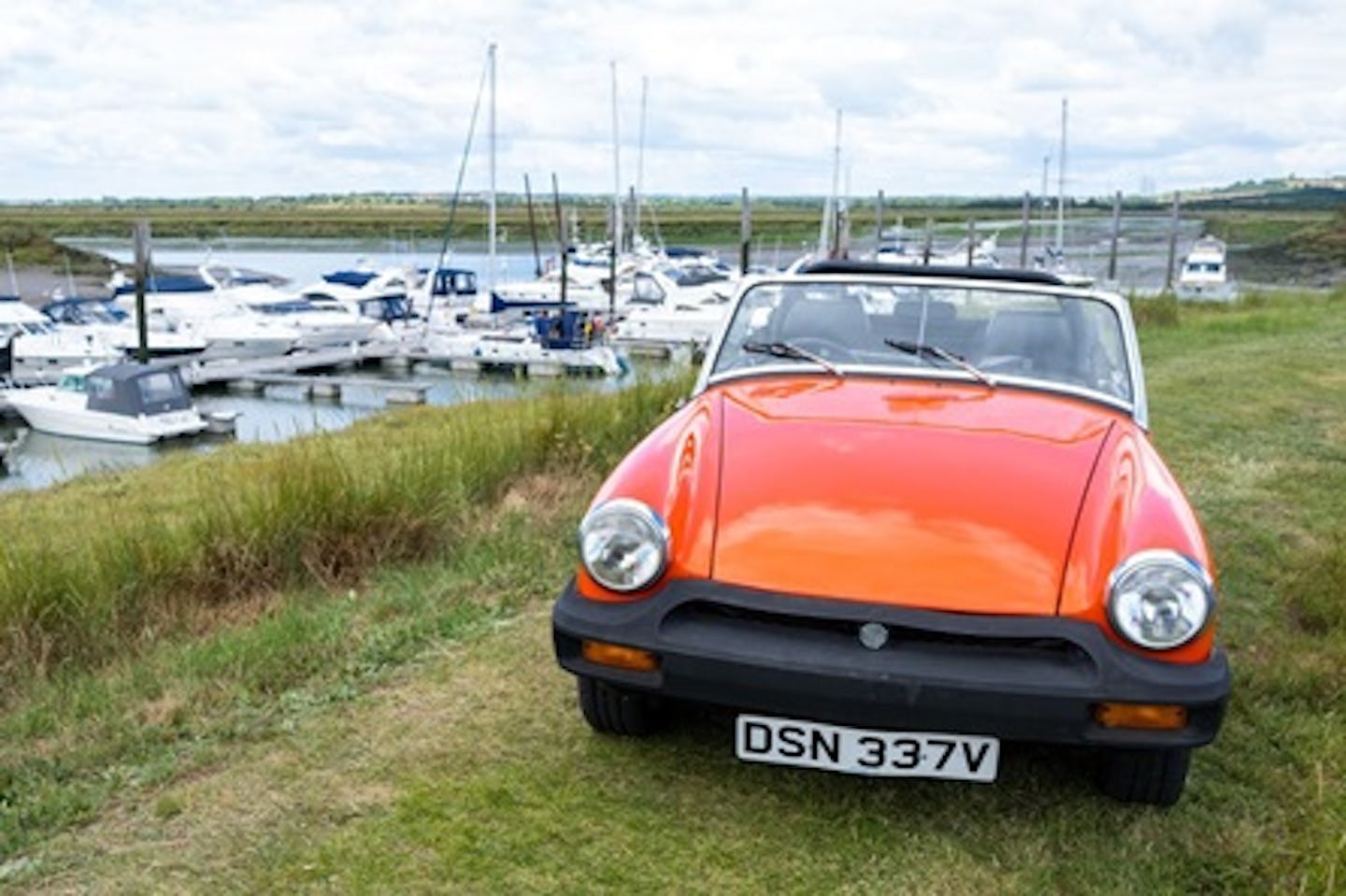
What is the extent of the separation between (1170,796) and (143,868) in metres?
2.93

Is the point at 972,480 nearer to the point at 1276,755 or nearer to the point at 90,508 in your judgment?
the point at 1276,755

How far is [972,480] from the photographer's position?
11.2 ft

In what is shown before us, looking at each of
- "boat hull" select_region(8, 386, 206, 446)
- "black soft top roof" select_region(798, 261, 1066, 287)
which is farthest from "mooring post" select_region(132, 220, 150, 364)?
"black soft top roof" select_region(798, 261, 1066, 287)

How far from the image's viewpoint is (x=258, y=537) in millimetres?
5801

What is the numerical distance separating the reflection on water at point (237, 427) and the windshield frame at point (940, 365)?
630cm

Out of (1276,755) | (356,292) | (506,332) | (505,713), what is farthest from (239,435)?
(1276,755)

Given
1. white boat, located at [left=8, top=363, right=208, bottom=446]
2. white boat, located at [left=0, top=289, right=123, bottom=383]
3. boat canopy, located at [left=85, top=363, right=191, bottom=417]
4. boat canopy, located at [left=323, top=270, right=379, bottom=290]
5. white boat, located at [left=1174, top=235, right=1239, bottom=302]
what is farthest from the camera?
boat canopy, located at [left=323, top=270, right=379, bottom=290]

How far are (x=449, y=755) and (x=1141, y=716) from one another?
7.05 feet

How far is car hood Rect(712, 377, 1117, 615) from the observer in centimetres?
310

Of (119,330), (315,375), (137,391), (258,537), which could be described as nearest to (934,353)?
(258,537)

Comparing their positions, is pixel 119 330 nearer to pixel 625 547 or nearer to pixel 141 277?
pixel 141 277

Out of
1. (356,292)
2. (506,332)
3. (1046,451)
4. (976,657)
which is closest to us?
(976,657)

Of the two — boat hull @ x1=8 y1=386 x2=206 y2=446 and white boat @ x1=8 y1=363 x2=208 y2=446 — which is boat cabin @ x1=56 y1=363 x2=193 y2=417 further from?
boat hull @ x1=8 y1=386 x2=206 y2=446

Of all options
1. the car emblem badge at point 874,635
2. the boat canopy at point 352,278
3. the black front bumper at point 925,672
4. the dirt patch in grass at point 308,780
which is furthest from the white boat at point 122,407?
the car emblem badge at point 874,635
